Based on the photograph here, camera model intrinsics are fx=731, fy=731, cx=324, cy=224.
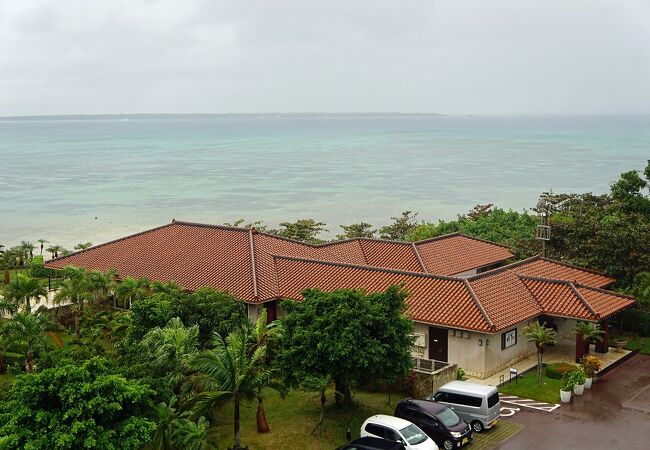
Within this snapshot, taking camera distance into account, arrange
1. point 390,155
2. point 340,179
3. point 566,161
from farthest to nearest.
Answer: point 390,155 < point 566,161 < point 340,179

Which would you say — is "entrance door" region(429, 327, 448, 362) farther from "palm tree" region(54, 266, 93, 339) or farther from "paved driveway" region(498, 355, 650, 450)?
"palm tree" region(54, 266, 93, 339)

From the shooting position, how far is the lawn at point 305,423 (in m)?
23.2

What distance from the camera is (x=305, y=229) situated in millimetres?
58594

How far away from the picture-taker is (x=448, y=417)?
23.0m

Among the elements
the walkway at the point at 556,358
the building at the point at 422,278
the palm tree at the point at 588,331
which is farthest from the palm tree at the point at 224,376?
the palm tree at the point at 588,331

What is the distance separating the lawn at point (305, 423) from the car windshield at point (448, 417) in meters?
0.98

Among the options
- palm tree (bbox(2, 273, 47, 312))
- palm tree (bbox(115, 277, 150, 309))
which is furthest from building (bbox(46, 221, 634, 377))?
palm tree (bbox(2, 273, 47, 312))

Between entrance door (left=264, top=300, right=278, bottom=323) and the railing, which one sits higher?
entrance door (left=264, top=300, right=278, bottom=323)

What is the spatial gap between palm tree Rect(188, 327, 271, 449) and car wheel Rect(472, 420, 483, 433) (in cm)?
732

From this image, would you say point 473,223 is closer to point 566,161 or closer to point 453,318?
point 453,318

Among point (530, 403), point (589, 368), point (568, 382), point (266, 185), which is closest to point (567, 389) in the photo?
point (568, 382)

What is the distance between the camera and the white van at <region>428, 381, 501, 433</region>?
23750mm

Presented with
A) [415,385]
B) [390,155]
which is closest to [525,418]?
[415,385]

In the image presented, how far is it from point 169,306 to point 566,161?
6188 inches
